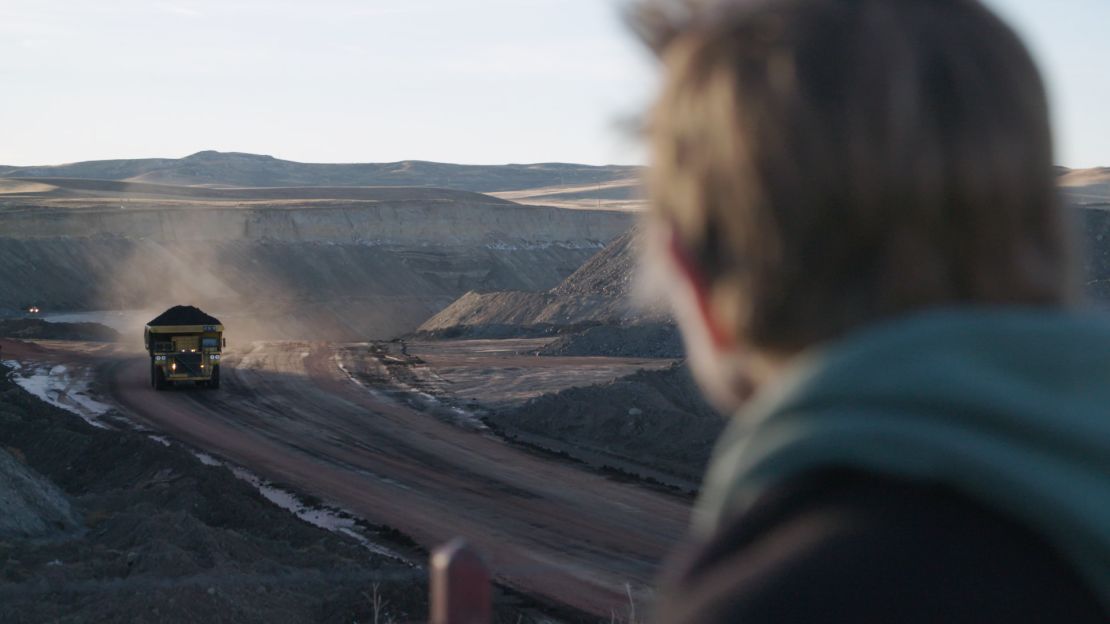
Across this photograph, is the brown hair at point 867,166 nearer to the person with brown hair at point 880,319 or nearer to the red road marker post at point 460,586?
the person with brown hair at point 880,319

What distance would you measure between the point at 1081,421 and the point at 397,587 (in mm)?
12463

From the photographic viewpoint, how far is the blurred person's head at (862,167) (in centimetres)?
130

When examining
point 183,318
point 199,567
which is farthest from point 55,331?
point 199,567

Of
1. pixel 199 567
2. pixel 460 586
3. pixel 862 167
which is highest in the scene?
pixel 862 167

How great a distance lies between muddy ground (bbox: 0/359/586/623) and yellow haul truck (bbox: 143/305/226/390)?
447 inches

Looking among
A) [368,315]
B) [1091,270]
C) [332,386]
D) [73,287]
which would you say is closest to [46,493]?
[332,386]

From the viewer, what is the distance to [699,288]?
1475mm

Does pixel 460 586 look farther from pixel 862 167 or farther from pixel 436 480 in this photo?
pixel 436 480

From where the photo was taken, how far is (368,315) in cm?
6950

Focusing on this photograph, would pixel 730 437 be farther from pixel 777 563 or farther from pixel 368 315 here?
pixel 368 315

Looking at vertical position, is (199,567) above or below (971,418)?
below

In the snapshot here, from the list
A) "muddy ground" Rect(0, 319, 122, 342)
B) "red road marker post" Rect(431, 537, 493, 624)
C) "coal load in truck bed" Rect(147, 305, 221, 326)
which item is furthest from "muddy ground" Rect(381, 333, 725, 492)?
"muddy ground" Rect(0, 319, 122, 342)

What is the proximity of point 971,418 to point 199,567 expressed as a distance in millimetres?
12768

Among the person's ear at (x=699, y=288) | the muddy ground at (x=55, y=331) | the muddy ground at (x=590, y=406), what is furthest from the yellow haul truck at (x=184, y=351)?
the person's ear at (x=699, y=288)
